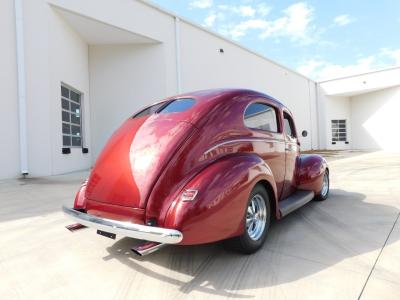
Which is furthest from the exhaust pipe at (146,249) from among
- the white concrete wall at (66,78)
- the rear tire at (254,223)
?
the white concrete wall at (66,78)

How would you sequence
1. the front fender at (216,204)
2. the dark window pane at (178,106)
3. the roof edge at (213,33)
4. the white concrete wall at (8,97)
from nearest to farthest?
the front fender at (216,204) → the dark window pane at (178,106) → the white concrete wall at (8,97) → the roof edge at (213,33)

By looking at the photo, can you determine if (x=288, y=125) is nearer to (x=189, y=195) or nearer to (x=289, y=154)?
(x=289, y=154)

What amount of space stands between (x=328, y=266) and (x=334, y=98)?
74.7ft

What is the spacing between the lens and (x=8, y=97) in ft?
24.7

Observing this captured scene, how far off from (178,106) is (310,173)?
2.32 metres

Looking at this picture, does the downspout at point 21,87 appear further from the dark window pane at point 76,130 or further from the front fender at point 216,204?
the front fender at point 216,204

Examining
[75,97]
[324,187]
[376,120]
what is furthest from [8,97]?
[376,120]

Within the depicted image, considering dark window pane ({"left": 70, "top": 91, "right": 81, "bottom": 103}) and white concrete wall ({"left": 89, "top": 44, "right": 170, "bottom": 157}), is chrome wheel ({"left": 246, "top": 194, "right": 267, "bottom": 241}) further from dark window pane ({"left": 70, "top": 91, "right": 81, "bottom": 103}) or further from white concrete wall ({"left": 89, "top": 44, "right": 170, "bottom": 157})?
dark window pane ({"left": 70, "top": 91, "right": 81, "bottom": 103})

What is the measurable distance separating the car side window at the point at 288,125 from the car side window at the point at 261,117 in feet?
1.36

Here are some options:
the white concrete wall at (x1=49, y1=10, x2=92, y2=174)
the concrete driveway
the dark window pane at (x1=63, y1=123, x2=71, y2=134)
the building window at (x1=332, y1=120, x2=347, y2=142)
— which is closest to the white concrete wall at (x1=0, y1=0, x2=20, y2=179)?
the white concrete wall at (x1=49, y1=10, x2=92, y2=174)

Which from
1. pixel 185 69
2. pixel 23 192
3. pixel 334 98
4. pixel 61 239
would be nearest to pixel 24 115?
pixel 23 192

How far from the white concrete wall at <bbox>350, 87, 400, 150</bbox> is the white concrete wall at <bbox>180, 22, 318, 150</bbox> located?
3.23 metres

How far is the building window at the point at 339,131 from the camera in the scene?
22.8 metres

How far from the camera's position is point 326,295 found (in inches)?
82.4
